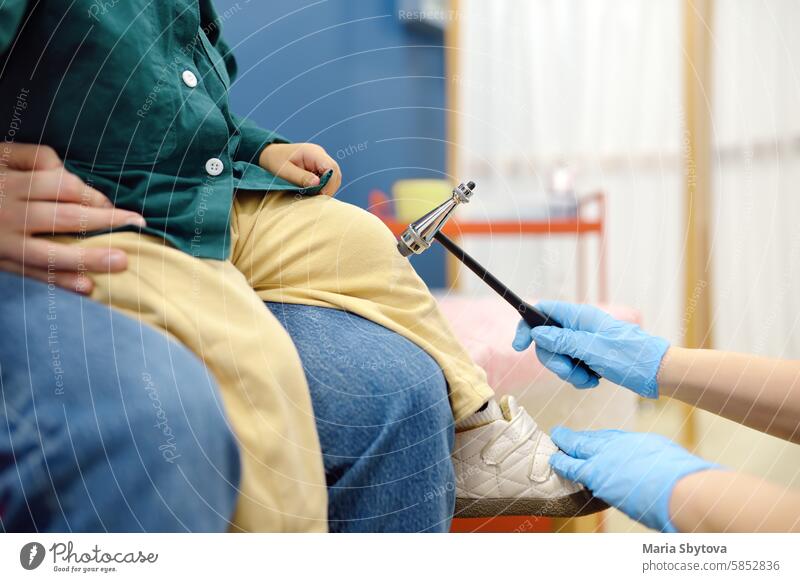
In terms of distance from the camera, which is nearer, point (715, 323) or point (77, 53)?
point (77, 53)

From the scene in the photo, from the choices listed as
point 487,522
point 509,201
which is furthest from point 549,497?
point 509,201

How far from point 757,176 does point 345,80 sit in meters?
0.43

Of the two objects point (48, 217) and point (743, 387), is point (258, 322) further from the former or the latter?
point (743, 387)

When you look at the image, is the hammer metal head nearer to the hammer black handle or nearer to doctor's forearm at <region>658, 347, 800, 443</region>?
the hammer black handle

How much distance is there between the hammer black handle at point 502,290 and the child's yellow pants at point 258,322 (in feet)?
0.20

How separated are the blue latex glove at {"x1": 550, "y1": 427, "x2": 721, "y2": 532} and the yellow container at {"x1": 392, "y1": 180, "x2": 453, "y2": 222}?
0.74ft

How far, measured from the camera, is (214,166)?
1.33ft

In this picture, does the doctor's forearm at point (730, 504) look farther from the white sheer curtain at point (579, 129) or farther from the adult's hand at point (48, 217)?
the adult's hand at point (48, 217)

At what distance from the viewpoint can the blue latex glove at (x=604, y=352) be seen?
1.65 ft

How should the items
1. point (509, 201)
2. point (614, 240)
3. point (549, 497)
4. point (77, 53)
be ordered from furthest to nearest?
point (614, 240), point (509, 201), point (549, 497), point (77, 53)

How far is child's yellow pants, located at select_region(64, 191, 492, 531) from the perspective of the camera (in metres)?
0.33

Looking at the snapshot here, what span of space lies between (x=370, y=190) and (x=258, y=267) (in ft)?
0.42

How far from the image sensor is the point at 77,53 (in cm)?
34
